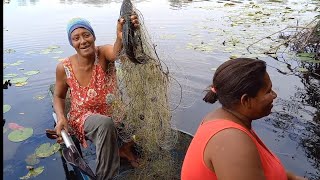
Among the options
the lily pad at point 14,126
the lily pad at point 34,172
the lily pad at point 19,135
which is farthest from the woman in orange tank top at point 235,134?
the lily pad at point 14,126

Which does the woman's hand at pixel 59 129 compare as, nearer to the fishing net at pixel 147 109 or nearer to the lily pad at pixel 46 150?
the fishing net at pixel 147 109

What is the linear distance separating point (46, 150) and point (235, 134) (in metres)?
3.35

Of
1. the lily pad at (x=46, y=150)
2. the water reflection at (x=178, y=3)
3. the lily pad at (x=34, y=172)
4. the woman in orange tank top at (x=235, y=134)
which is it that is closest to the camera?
the woman in orange tank top at (x=235, y=134)

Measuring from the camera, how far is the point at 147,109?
3.13 meters

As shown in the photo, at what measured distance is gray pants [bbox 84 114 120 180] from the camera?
9.91 ft

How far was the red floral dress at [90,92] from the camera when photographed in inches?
133

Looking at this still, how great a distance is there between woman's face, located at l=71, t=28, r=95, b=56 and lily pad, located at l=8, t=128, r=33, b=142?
1794mm

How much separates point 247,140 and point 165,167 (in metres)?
1.87

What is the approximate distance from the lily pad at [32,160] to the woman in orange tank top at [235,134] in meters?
2.85

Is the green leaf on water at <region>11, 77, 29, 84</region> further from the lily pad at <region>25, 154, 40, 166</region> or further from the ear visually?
the ear

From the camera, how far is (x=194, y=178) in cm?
170

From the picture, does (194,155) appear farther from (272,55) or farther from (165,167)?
(272,55)

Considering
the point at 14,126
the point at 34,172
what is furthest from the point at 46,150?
the point at 14,126

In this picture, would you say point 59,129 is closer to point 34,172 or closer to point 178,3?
point 34,172
